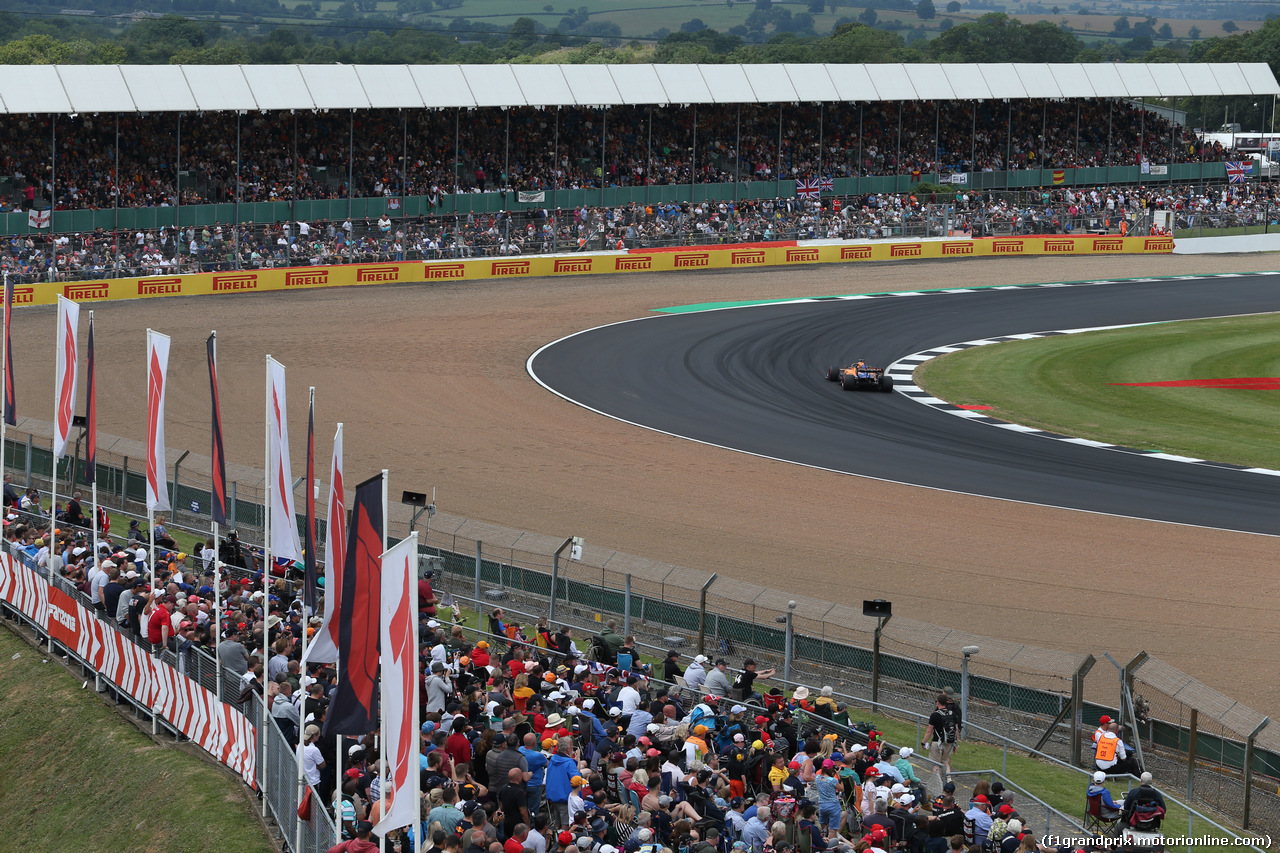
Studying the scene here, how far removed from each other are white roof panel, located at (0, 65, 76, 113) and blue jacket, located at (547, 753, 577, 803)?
3999 centimetres

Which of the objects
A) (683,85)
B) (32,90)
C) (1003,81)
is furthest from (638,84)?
(32,90)

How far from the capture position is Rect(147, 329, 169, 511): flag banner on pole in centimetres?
1658

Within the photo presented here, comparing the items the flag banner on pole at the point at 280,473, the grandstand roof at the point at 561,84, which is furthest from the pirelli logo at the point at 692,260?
the flag banner on pole at the point at 280,473

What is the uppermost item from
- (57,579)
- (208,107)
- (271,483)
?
(208,107)

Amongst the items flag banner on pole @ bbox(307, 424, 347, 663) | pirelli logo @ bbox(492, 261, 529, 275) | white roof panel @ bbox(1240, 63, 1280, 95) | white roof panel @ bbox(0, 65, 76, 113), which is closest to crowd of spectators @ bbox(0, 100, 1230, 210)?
white roof panel @ bbox(0, 65, 76, 113)

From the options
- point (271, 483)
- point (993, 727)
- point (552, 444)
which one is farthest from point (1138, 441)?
point (271, 483)

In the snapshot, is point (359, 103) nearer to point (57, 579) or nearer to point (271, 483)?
point (57, 579)

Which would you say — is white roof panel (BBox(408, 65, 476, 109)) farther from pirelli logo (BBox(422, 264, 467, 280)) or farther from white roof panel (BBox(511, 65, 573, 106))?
pirelli logo (BBox(422, 264, 467, 280))

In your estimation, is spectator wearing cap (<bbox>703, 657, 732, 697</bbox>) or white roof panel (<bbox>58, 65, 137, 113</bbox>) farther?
white roof panel (<bbox>58, 65, 137, 113</bbox>)

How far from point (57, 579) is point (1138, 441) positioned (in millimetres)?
21450

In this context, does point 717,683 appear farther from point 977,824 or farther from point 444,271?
point 444,271

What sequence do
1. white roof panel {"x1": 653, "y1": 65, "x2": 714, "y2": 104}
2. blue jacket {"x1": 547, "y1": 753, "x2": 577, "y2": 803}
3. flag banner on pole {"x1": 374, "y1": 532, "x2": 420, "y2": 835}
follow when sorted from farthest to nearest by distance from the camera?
white roof panel {"x1": 653, "y1": 65, "x2": 714, "y2": 104} → blue jacket {"x1": 547, "y1": 753, "x2": 577, "y2": 803} → flag banner on pole {"x1": 374, "y1": 532, "x2": 420, "y2": 835}

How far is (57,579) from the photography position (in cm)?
1841

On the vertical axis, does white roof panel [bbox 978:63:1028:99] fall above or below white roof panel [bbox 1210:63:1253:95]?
below
